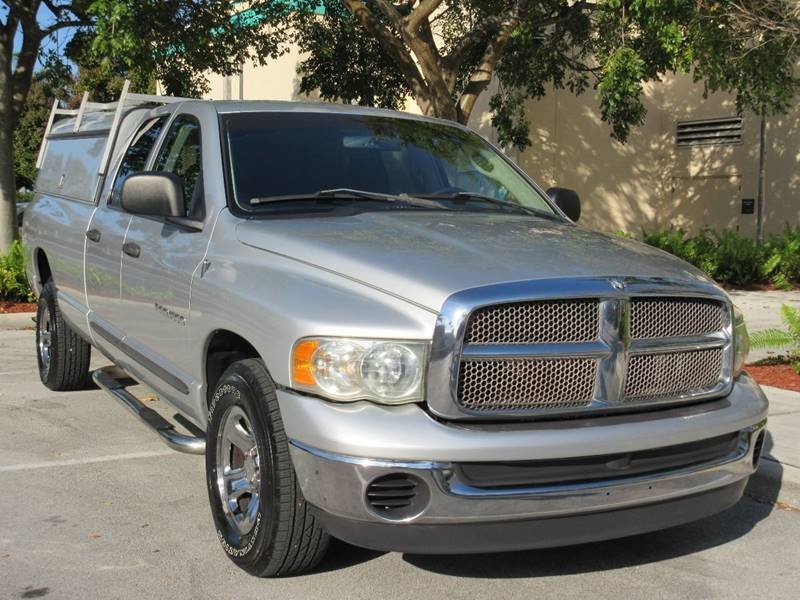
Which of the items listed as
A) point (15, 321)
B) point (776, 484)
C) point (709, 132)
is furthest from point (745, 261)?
point (776, 484)

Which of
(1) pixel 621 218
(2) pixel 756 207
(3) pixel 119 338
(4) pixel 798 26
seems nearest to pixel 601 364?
(3) pixel 119 338

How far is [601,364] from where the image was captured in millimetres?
3703

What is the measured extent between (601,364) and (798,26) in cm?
889

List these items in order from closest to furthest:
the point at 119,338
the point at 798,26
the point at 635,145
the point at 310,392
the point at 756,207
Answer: the point at 310,392
the point at 119,338
the point at 798,26
the point at 756,207
the point at 635,145

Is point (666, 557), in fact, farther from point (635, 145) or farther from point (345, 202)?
point (635, 145)

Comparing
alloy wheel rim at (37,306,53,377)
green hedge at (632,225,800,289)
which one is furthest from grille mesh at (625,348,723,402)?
green hedge at (632,225,800,289)

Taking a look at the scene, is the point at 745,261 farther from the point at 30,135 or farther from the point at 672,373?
the point at 30,135

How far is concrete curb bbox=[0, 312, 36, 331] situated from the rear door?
17.9 feet

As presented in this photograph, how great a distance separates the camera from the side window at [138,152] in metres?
5.92

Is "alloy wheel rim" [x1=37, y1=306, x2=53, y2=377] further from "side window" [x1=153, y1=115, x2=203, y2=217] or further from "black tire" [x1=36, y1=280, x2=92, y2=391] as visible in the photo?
"side window" [x1=153, y1=115, x2=203, y2=217]

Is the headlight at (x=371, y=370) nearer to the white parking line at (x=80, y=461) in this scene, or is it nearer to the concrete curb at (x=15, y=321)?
the white parking line at (x=80, y=461)

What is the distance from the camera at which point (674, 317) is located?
156 inches

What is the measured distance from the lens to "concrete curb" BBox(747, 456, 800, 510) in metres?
5.33

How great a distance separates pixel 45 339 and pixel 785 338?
5.76 meters
